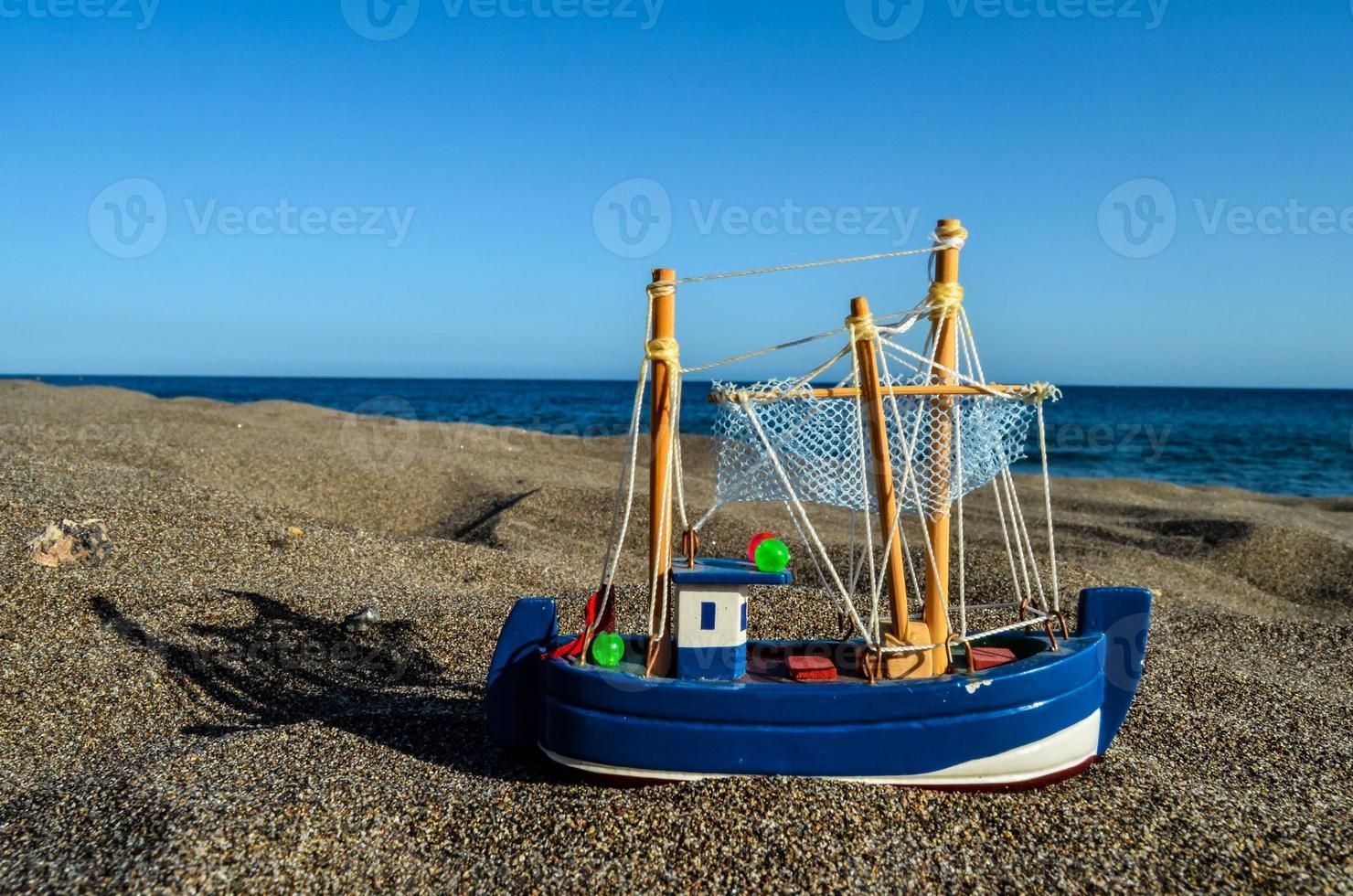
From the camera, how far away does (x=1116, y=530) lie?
14.0 m

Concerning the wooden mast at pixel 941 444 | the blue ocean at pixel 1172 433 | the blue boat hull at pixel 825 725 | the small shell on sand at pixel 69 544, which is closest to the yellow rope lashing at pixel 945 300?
the wooden mast at pixel 941 444

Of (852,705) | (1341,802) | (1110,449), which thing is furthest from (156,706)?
(1110,449)

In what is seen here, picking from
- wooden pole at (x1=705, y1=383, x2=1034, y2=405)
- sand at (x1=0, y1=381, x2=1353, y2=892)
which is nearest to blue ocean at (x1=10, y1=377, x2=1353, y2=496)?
sand at (x1=0, y1=381, x2=1353, y2=892)

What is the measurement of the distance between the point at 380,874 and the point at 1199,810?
394 cm

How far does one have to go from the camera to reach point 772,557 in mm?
5016

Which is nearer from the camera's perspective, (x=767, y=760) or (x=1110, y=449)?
(x=767, y=760)

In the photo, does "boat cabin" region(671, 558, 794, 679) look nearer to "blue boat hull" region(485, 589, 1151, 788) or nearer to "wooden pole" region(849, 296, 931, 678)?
"blue boat hull" region(485, 589, 1151, 788)

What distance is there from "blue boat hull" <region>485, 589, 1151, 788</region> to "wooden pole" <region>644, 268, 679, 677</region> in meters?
0.37

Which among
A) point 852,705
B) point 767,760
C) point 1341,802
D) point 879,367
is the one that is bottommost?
point 1341,802

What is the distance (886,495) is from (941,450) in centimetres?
49

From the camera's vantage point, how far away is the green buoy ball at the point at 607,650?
520cm

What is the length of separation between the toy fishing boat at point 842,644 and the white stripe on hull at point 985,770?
0.01 meters

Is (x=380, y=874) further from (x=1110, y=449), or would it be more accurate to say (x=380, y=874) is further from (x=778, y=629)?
(x=1110, y=449)

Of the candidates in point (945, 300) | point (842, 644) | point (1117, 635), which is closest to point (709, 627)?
point (842, 644)
